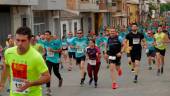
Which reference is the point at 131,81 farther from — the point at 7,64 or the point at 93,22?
the point at 93,22

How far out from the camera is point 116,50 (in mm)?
15188

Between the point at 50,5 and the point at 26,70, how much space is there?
111ft

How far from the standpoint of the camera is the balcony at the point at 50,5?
38.8 m

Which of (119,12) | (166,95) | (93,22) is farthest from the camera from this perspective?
(119,12)

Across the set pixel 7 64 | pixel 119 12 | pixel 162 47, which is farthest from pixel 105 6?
pixel 7 64

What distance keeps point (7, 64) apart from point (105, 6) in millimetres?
59835

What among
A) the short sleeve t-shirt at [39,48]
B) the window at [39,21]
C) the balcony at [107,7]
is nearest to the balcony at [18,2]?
the window at [39,21]

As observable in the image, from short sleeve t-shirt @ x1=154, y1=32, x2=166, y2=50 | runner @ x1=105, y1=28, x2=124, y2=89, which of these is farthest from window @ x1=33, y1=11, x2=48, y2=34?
runner @ x1=105, y1=28, x2=124, y2=89

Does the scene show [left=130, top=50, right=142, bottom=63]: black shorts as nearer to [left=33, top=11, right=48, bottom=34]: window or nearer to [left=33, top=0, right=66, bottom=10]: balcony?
[left=33, top=0, right=66, bottom=10]: balcony

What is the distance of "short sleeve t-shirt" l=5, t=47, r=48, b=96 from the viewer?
6.43m

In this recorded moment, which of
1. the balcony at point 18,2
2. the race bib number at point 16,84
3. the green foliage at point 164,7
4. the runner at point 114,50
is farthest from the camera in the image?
the green foliage at point 164,7

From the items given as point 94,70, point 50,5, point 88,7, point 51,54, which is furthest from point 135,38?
point 88,7

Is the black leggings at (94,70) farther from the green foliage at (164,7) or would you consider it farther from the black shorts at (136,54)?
the green foliage at (164,7)

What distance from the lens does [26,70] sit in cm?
652
